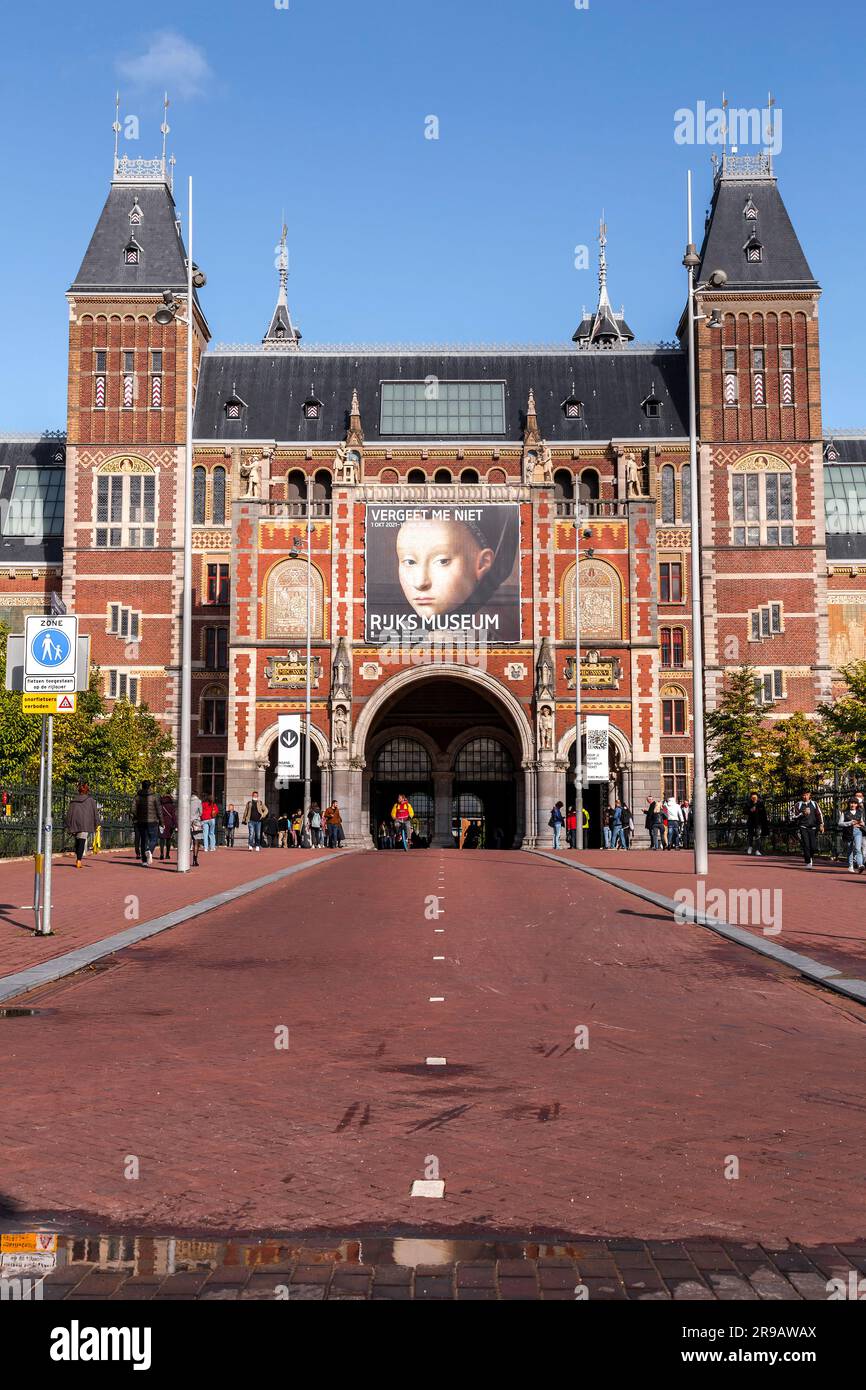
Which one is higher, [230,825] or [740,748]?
[740,748]

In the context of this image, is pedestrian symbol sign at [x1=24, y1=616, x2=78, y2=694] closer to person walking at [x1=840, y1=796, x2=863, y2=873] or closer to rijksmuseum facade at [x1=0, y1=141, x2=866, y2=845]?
person walking at [x1=840, y1=796, x2=863, y2=873]

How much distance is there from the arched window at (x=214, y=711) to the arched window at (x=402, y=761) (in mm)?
7601

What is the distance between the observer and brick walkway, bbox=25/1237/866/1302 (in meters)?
4.46

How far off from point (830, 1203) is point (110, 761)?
50321 mm

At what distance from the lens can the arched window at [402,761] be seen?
61844 millimetres

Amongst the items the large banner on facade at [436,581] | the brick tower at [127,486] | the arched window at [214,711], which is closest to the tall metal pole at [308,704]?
the large banner on facade at [436,581]

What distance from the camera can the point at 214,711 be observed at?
209 ft

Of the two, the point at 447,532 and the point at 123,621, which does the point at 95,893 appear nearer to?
the point at 447,532

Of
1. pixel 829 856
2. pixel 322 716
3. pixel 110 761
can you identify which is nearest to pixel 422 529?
pixel 322 716

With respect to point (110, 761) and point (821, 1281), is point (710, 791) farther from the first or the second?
point (821, 1281)

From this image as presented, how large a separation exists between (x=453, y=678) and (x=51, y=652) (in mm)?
40550

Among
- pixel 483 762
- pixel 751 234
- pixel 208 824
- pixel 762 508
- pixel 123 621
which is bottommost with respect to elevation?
pixel 208 824

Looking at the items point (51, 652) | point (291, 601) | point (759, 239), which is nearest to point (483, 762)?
point (291, 601)

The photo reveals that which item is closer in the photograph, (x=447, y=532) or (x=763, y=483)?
(x=447, y=532)
